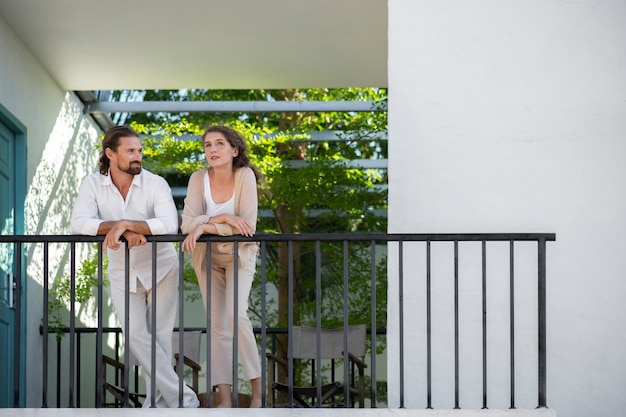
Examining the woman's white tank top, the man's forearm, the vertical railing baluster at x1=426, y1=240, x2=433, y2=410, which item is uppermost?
the woman's white tank top

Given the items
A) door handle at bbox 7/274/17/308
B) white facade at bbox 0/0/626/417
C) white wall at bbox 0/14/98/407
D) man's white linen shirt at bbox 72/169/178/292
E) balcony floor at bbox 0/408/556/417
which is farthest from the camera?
white wall at bbox 0/14/98/407

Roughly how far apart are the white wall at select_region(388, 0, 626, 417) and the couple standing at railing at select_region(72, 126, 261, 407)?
78 centimetres

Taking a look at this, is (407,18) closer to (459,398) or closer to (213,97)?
(459,398)

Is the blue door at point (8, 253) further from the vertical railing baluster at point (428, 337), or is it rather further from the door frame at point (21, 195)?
the vertical railing baluster at point (428, 337)

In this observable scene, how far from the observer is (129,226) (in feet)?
16.5

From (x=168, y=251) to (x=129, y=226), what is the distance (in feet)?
1.29

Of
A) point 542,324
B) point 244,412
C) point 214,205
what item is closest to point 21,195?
point 214,205

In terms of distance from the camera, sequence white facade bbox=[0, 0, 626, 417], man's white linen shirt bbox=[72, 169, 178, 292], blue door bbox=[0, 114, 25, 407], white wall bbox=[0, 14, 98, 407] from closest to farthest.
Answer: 1. man's white linen shirt bbox=[72, 169, 178, 292]
2. white facade bbox=[0, 0, 626, 417]
3. blue door bbox=[0, 114, 25, 407]
4. white wall bbox=[0, 14, 98, 407]

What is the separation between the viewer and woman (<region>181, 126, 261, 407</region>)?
204 inches

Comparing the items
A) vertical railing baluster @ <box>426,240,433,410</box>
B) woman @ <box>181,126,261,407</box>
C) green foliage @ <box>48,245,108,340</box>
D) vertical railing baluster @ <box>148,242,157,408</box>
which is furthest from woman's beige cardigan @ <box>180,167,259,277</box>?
green foliage @ <box>48,245,108,340</box>

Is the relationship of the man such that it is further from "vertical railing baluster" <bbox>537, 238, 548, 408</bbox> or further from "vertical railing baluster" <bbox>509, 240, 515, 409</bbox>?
"vertical railing baluster" <bbox>537, 238, 548, 408</bbox>

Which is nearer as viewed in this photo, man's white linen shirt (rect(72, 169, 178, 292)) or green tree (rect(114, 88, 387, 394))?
man's white linen shirt (rect(72, 169, 178, 292))

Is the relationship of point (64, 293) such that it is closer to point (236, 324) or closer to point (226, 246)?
point (226, 246)

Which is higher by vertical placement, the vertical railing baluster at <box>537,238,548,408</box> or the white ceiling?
the white ceiling
